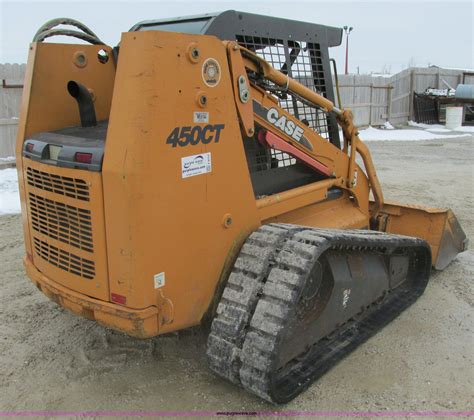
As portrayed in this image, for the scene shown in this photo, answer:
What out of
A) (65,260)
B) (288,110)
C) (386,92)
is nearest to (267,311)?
(65,260)

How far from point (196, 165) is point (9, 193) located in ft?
20.7

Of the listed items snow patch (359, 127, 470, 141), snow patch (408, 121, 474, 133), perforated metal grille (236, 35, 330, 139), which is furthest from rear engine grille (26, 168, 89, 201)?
snow patch (408, 121, 474, 133)

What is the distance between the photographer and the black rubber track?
2600 mm

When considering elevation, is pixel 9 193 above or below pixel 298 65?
below

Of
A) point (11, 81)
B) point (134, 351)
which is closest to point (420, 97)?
point (11, 81)

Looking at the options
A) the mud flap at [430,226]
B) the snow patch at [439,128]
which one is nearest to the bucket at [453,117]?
the snow patch at [439,128]

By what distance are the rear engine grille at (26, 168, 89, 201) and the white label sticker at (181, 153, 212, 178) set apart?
51cm

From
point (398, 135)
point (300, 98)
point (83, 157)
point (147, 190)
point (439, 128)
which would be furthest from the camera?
point (439, 128)

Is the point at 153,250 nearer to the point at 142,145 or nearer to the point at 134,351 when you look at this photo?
the point at 142,145

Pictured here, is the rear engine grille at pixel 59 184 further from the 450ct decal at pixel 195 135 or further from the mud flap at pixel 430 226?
the mud flap at pixel 430 226

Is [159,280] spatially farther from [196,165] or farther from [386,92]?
[386,92]

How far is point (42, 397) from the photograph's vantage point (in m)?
2.91

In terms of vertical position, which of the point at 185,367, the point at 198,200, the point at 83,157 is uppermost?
the point at 83,157

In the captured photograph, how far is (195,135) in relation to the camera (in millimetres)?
2621
